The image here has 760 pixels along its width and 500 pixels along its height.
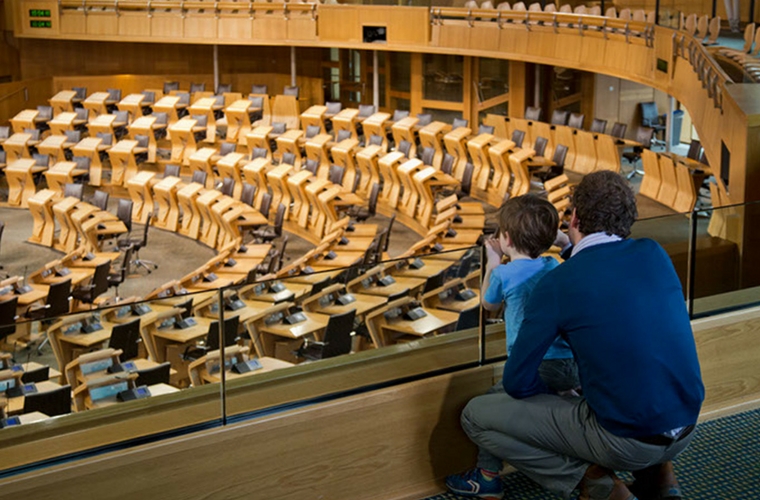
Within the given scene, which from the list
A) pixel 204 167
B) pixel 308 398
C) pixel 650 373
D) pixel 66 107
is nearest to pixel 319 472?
pixel 308 398

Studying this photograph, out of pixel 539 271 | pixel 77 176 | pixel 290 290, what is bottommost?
pixel 77 176

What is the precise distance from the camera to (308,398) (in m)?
A: 3.42

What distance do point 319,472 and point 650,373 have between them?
1.16 m

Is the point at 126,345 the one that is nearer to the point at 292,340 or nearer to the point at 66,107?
the point at 292,340

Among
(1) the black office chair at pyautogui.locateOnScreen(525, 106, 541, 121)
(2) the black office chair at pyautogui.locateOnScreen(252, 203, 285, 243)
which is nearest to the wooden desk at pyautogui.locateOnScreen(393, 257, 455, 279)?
(2) the black office chair at pyautogui.locateOnScreen(252, 203, 285, 243)

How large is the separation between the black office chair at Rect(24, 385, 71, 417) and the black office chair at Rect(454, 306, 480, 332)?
144cm

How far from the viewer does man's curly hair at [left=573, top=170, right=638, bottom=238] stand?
3.02 meters

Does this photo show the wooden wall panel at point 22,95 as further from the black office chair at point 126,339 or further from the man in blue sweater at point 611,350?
the man in blue sweater at point 611,350

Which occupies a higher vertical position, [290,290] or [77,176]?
[290,290]

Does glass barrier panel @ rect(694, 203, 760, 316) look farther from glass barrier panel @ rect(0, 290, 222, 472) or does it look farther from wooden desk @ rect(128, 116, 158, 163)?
wooden desk @ rect(128, 116, 158, 163)

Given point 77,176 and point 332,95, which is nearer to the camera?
point 77,176

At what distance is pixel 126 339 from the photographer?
13.9ft

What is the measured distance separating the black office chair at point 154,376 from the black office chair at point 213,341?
0.38ft

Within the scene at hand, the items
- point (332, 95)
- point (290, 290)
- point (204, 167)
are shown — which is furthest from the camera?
point (332, 95)
